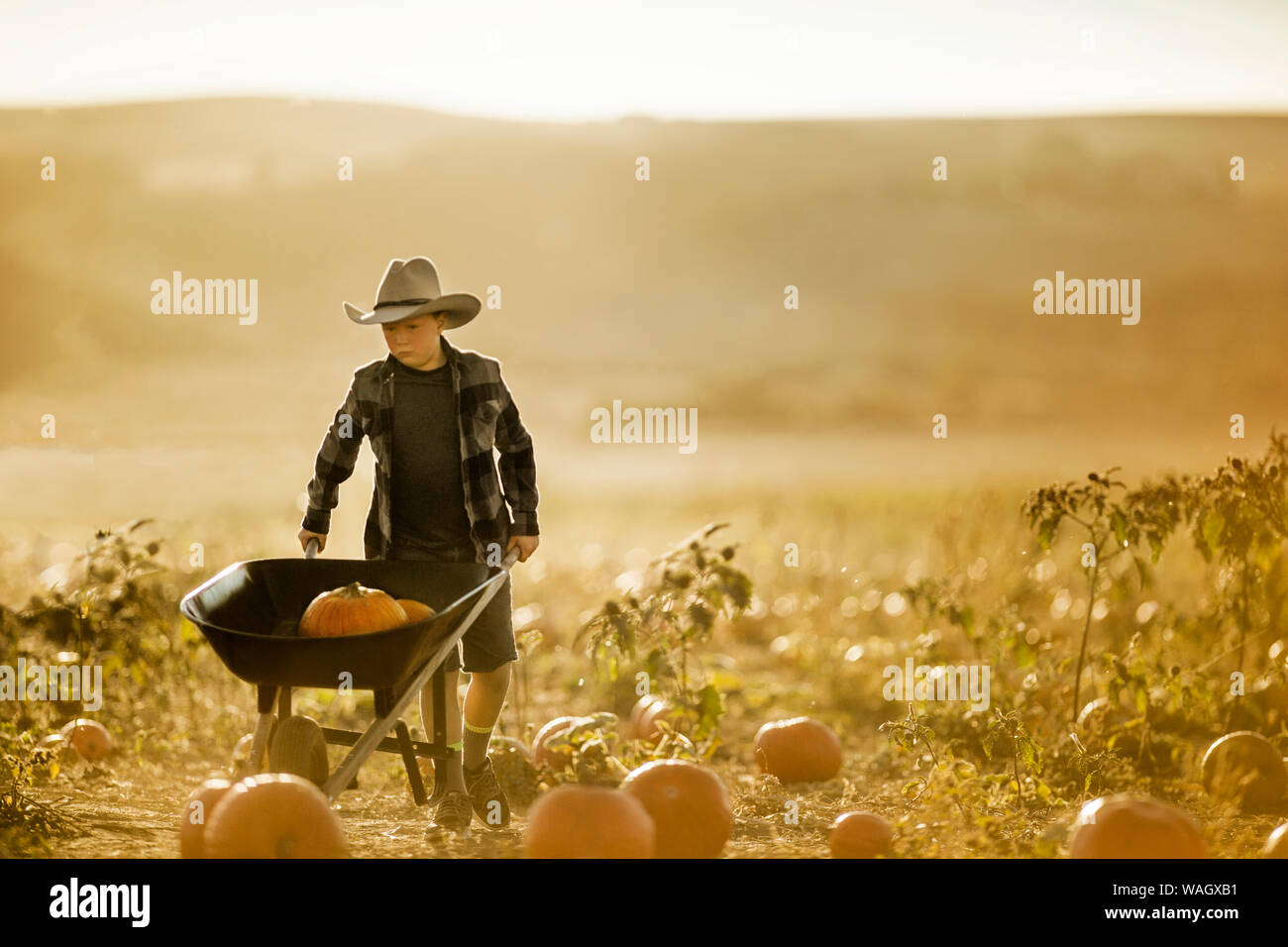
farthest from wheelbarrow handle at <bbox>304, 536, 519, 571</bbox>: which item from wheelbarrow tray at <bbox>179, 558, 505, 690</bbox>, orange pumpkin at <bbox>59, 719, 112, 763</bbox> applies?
orange pumpkin at <bbox>59, 719, 112, 763</bbox>

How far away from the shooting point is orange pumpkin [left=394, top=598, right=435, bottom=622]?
4.32 m

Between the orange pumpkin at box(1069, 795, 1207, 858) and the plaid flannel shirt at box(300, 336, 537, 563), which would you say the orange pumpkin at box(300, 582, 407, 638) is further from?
the orange pumpkin at box(1069, 795, 1207, 858)

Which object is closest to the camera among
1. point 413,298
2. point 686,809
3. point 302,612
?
point 686,809

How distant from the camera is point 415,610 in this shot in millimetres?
4352

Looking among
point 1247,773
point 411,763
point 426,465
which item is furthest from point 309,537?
point 1247,773

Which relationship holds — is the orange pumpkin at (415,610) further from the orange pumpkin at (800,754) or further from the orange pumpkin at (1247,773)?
the orange pumpkin at (1247,773)

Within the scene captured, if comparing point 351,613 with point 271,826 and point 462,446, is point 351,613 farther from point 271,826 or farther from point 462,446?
point 462,446

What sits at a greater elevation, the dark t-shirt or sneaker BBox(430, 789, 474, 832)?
the dark t-shirt

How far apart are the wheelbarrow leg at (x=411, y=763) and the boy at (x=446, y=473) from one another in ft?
0.24

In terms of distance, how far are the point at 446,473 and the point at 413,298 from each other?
68 cm

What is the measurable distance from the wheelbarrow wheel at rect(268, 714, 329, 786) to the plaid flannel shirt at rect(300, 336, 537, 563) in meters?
0.77

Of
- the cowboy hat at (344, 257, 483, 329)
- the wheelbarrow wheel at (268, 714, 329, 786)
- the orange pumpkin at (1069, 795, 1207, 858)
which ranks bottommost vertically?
the orange pumpkin at (1069, 795, 1207, 858)

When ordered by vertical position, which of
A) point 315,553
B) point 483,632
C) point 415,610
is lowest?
point 483,632
